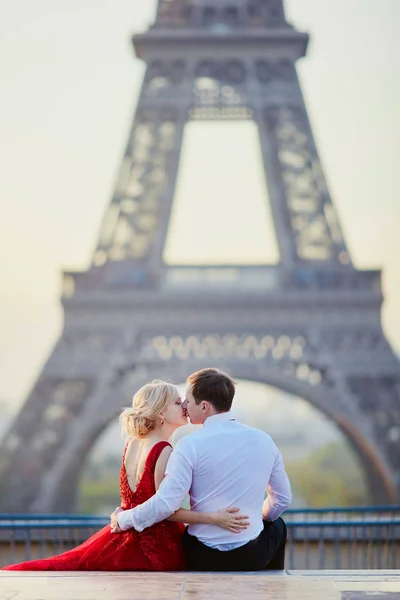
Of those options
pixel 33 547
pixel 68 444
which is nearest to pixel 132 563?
pixel 33 547

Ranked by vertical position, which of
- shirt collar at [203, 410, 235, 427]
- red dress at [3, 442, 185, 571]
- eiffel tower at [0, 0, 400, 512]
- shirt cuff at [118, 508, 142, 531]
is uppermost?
shirt collar at [203, 410, 235, 427]

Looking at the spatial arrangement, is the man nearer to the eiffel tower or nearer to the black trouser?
the black trouser

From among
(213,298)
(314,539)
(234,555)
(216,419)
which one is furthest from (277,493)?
(213,298)

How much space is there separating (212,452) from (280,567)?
23.6 inches

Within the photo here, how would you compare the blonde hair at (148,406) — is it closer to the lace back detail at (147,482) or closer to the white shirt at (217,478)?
the lace back detail at (147,482)

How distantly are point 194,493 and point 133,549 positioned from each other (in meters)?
0.32

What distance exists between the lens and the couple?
3346 millimetres

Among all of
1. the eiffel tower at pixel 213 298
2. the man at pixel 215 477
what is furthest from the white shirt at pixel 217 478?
the eiffel tower at pixel 213 298

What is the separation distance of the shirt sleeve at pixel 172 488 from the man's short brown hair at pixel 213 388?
16cm

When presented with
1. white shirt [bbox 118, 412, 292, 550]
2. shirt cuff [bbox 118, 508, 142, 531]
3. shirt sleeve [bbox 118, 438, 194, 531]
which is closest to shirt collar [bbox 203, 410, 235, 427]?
white shirt [bbox 118, 412, 292, 550]

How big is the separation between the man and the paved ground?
0.11 m

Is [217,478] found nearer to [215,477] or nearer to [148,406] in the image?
[215,477]

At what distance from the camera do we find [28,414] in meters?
16.6

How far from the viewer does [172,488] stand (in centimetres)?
331
